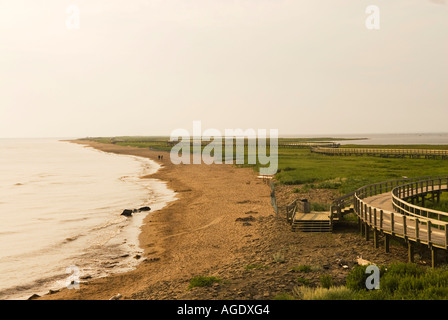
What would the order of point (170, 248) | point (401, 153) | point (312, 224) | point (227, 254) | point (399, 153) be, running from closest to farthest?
1. point (227, 254)
2. point (170, 248)
3. point (312, 224)
4. point (401, 153)
5. point (399, 153)

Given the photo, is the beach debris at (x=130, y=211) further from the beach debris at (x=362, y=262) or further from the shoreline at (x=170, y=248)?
the beach debris at (x=362, y=262)

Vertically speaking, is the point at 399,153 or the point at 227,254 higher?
the point at 399,153

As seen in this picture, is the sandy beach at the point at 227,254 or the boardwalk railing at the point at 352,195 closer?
the sandy beach at the point at 227,254

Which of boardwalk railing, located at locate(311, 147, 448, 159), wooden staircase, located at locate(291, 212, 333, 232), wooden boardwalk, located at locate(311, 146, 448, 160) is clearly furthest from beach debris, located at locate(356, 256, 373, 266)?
boardwalk railing, located at locate(311, 147, 448, 159)

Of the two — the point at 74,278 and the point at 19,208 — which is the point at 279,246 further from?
the point at 19,208

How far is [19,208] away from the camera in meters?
33.4

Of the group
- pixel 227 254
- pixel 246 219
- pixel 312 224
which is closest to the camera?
pixel 227 254

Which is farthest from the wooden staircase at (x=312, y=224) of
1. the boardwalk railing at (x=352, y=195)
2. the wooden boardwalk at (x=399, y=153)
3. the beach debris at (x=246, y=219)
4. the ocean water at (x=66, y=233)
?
the wooden boardwalk at (x=399, y=153)

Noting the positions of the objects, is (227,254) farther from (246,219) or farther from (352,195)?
(352,195)

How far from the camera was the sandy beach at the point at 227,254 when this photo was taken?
45.4 ft

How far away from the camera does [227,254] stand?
18672 mm

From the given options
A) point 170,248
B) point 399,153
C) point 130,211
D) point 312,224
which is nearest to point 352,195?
point 312,224
